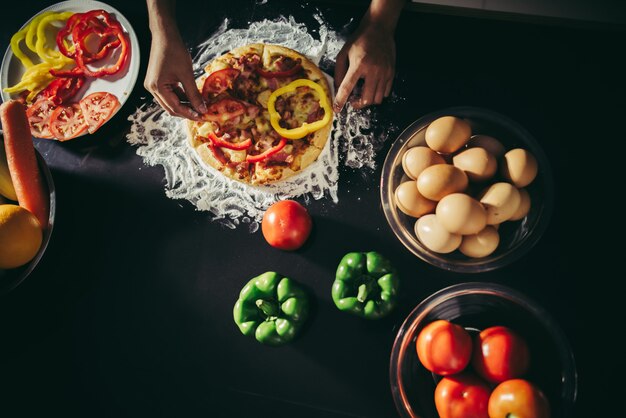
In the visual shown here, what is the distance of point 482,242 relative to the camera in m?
1.25

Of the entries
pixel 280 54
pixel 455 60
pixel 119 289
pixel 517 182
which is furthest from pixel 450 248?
pixel 119 289

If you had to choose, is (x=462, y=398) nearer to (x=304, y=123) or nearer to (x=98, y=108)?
(x=304, y=123)

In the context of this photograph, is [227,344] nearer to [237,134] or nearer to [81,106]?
[237,134]

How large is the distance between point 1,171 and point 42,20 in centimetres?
65

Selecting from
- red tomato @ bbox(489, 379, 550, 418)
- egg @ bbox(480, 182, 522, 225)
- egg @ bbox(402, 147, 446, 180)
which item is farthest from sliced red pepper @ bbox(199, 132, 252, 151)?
red tomato @ bbox(489, 379, 550, 418)

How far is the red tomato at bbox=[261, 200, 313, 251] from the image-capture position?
4.67 feet

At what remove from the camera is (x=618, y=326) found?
135 centimetres

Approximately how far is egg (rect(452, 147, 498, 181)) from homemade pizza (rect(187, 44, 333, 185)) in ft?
1.54

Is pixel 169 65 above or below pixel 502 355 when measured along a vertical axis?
above

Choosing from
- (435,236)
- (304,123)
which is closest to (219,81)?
(304,123)

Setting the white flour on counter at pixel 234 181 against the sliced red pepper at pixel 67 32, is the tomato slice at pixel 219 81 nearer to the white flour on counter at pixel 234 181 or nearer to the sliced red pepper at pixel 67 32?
the white flour on counter at pixel 234 181

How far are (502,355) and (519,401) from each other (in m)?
0.12

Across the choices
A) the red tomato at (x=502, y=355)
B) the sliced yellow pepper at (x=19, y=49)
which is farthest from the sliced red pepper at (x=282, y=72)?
the red tomato at (x=502, y=355)

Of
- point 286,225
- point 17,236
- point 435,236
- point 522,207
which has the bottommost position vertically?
point 17,236
